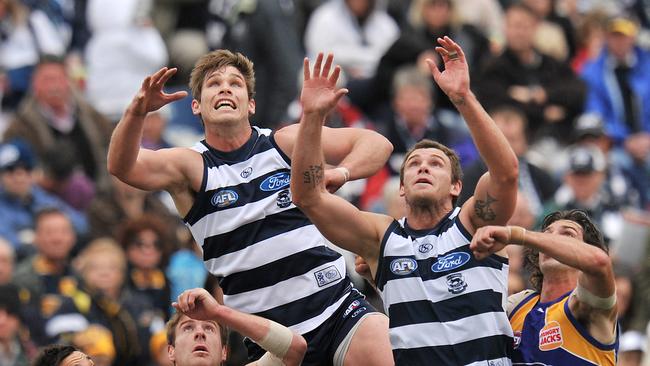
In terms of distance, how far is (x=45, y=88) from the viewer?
1612 cm

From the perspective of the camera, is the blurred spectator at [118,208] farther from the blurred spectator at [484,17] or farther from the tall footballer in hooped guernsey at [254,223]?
the tall footballer in hooped guernsey at [254,223]

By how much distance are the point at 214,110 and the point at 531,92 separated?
7657 mm

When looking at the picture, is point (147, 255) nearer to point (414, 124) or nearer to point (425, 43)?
point (414, 124)

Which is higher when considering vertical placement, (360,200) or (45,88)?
(45,88)

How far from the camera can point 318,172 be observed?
9461mm

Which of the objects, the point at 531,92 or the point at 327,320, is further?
the point at 531,92

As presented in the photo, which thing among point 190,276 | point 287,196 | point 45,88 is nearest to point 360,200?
point 190,276

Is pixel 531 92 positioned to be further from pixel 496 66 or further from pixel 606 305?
pixel 606 305

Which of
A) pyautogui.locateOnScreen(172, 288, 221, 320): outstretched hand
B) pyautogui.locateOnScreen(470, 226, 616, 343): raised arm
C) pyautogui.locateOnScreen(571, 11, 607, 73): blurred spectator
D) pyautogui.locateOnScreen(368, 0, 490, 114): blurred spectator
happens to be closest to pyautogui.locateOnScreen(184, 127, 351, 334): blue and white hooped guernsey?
pyautogui.locateOnScreen(172, 288, 221, 320): outstretched hand

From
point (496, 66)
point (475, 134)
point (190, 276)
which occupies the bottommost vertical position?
point (190, 276)

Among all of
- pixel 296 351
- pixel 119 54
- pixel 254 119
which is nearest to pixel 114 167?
pixel 296 351

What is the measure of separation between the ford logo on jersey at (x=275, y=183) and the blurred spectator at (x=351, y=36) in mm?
7344

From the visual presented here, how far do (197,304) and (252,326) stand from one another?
1.41 ft

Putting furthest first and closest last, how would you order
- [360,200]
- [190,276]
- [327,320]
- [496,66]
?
[496,66]
[360,200]
[190,276]
[327,320]
